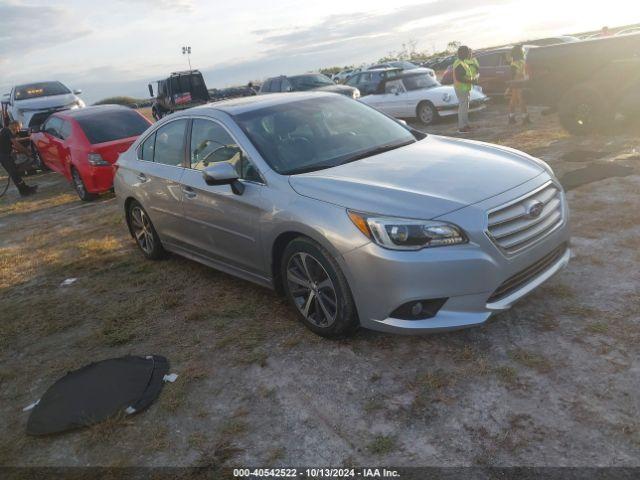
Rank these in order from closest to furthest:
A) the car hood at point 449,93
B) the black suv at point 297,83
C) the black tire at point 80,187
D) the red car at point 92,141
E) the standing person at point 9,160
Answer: the red car at point 92,141 → the black tire at point 80,187 → the standing person at point 9,160 → the car hood at point 449,93 → the black suv at point 297,83

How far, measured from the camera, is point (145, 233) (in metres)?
6.24

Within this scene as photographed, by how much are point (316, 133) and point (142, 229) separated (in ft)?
8.99

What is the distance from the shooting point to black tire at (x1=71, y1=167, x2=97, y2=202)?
34.2ft

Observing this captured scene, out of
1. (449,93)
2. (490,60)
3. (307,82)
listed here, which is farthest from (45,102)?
(490,60)

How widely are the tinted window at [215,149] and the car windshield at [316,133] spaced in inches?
6.3

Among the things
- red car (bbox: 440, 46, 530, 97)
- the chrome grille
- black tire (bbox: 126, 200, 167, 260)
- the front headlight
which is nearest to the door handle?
black tire (bbox: 126, 200, 167, 260)

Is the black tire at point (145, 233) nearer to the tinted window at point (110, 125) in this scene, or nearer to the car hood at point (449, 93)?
the tinted window at point (110, 125)

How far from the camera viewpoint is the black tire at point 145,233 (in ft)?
19.9

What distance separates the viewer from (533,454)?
2.68 metres

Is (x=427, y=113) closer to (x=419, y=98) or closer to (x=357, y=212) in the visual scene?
(x=419, y=98)

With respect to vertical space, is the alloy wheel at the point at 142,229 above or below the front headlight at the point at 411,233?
below

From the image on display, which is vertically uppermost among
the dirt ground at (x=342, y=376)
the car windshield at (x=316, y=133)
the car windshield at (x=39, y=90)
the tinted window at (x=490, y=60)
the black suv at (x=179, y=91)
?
the car windshield at (x=39, y=90)

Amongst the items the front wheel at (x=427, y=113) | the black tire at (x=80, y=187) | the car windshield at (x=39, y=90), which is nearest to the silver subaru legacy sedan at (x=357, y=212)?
the black tire at (x=80, y=187)

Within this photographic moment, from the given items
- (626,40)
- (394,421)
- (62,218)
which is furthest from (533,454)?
(626,40)
